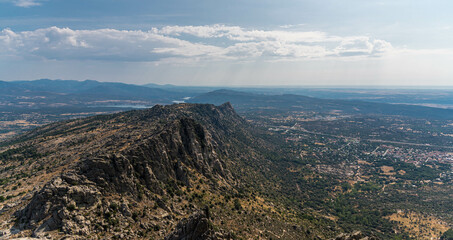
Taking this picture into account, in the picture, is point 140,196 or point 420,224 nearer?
point 140,196

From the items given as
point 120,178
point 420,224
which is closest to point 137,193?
point 120,178

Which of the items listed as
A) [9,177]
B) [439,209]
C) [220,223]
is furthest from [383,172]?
[9,177]

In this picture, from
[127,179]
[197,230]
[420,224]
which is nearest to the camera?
[197,230]

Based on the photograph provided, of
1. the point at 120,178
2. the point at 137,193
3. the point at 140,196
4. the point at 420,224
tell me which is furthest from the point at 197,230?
the point at 420,224

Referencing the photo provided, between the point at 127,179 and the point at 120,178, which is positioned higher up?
the point at 120,178

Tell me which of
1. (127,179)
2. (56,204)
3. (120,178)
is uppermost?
(56,204)

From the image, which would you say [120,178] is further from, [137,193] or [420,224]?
[420,224]

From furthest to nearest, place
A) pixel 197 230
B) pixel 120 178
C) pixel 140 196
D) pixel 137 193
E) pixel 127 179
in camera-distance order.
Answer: pixel 137 193, pixel 140 196, pixel 127 179, pixel 120 178, pixel 197 230

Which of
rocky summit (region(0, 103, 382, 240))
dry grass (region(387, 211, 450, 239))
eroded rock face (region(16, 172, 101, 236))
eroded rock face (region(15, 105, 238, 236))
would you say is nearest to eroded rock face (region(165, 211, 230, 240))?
eroded rock face (region(15, 105, 238, 236))

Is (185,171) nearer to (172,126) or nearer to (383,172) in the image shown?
(172,126)

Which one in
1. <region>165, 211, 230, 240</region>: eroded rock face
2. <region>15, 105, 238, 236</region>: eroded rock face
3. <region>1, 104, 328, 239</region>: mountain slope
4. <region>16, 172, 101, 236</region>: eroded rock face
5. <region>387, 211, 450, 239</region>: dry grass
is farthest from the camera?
<region>387, 211, 450, 239</region>: dry grass

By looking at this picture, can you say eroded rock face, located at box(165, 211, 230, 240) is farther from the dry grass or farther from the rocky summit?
the dry grass

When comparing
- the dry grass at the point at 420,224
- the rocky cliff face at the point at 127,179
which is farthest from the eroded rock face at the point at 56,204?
the dry grass at the point at 420,224

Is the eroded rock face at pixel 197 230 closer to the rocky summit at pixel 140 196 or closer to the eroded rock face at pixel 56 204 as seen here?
the rocky summit at pixel 140 196
